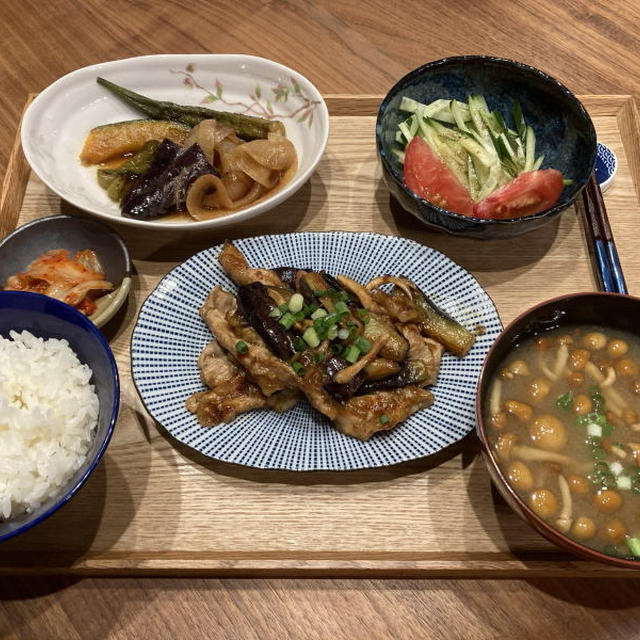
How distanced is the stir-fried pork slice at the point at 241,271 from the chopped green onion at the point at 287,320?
18 centimetres

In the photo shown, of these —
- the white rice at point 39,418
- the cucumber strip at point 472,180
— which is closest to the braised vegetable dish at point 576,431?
the cucumber strip at point 472,180

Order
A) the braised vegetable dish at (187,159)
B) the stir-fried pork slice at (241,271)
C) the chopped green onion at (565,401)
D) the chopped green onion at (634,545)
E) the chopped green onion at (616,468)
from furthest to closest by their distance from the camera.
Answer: the braised vegetable dish at (187,159)
the stir-fried pork slice at (241,271)
the chopped green onion at (565,401)
the chopped green onion at (616,468)
the chopped green onion at (634,545)

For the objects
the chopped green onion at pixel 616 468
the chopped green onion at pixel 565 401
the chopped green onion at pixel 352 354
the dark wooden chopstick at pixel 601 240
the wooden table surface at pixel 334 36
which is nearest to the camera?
the chopped green onion at pixel 616 468

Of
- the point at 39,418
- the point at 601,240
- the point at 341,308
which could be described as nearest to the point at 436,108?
the point at 601,240

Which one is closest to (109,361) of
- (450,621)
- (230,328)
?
(230,328)

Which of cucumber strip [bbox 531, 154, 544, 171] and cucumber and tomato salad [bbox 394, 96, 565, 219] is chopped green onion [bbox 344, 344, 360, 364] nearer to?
cucumber and tomato salad [bbox 394, 96, 565, 219]

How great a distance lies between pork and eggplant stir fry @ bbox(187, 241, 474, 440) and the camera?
1.95 metres

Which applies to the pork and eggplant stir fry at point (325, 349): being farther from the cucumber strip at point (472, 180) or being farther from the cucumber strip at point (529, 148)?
the cucumber strip at point (529, 148)

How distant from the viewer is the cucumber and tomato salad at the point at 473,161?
235 centimetres

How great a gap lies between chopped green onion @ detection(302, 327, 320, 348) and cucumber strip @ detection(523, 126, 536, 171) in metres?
1.25

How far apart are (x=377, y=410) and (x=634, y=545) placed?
2.61ft

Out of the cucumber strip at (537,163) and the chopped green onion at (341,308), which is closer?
the chopped green onion at (341,308)

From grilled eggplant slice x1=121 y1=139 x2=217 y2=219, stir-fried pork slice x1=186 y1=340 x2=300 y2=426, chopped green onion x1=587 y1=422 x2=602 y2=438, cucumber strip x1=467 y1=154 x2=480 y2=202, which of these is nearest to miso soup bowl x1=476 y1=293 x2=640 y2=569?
chopped green onion x1=587 y1=422 x2=602 y2=438

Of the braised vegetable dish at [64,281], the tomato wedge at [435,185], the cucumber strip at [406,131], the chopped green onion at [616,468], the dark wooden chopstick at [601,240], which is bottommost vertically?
the braised vegetable dish at [64,281]
